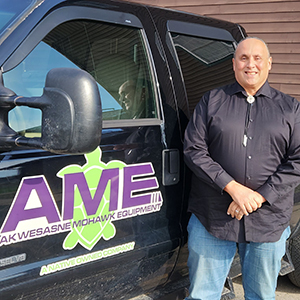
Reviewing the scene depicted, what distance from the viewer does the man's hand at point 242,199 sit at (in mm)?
2303

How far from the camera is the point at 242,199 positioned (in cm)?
230

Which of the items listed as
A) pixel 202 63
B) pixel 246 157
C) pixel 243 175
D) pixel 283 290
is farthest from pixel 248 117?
pixel 283 290

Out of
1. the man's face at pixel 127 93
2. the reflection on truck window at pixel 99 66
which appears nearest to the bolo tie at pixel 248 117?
the reflection on truck window at pixel 99 66

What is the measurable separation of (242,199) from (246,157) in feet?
0.80

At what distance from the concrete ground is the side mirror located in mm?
2600

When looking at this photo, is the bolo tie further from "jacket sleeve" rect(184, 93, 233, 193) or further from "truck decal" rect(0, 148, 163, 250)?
"truck decal" rect(0, 148, 163, 250)

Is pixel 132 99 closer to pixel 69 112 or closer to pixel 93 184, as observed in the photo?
→ pixel 93 184

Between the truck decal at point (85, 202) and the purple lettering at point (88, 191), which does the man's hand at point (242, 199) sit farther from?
the purple lettering at point (88, 191)

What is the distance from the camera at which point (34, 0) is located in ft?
6.60

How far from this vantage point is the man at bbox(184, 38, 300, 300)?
2.36 metres

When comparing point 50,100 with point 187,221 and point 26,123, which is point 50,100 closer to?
point 26,123

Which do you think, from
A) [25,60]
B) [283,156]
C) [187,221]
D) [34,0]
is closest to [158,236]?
[187,221]

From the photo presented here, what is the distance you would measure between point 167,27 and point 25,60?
1.03 m

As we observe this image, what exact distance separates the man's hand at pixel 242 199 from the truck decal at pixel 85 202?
0.41 meters
